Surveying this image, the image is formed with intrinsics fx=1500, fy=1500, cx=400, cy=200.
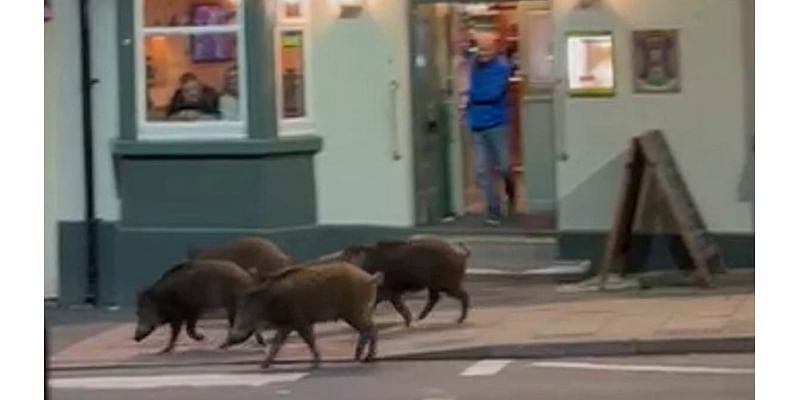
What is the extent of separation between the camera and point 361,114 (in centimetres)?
353

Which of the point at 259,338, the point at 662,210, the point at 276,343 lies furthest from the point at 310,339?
the point at 662,210

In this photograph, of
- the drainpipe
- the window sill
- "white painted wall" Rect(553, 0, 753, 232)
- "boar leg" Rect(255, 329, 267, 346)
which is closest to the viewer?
"white painted wall" Rect(553, 0, 753, 232)

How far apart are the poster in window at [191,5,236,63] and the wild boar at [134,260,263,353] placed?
1.61 ft

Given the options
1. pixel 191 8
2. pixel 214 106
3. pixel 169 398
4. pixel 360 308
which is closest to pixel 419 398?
pixel 360 308

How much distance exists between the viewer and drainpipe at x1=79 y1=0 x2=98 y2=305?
3285mm

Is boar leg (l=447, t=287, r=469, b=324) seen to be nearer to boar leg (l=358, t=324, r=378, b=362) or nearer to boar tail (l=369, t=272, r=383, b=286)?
boar tail (l=369, t=272, r=383, b=286)

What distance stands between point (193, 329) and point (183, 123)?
57 centimetres

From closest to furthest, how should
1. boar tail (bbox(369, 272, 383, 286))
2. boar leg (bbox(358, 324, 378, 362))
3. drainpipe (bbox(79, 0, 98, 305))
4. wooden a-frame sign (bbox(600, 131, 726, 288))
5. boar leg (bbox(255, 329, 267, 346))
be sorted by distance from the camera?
wooden a-frame sign (bbox(600, 131, 726, 288)), drainpipe (bbox(79, 0, 98, 305)), boar tail (bbox(369, 272, 383, 286)), boar leg (bbox(255, 329, 267, 346)), boar leg (bbox(358, 324, 378, 362))

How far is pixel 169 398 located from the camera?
3.77 m

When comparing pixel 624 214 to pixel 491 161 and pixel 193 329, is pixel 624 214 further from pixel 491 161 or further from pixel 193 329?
pixel 193 329

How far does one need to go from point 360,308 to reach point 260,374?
0.32 metres

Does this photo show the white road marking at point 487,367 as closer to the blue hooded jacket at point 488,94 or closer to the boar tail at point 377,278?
the boar tail at point 377,278

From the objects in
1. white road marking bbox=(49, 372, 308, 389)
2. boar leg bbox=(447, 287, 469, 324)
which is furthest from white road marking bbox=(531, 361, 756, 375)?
white road marking bbox=(49, 372, 308, 389)

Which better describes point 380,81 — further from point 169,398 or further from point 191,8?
point 169,398
